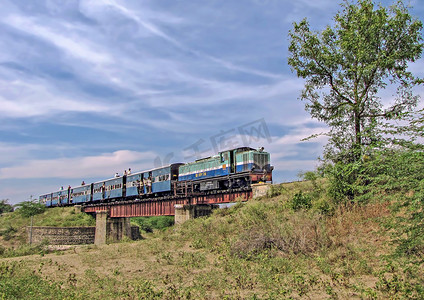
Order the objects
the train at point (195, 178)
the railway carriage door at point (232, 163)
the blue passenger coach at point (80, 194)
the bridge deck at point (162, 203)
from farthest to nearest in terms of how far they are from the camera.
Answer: the blue passenger coach at point (80, 194) → the railway carriage door at point (232, 163) → the train at point (195, 178) → the bridge deck at point (162, 203)

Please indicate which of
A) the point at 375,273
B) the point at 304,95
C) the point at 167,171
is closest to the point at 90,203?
the point at 167,171

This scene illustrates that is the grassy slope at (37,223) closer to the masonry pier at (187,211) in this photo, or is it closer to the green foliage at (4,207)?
the masonry pier at (187,211)

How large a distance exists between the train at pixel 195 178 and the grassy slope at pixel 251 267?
9848 millimetres

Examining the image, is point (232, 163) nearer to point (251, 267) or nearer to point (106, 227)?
point (251, 267)

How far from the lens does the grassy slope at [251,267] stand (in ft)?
27.8

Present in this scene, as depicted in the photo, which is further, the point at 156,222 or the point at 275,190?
the point at 156,222

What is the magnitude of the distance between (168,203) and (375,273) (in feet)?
76.8

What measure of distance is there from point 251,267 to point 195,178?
20.6 m

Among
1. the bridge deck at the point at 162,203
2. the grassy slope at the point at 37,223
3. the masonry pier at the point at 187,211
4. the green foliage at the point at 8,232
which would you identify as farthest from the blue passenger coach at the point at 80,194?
the masonry pier at the point at 187,211

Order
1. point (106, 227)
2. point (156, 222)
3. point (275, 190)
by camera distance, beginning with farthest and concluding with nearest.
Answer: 1. point (156, 222)
2. point (106, 227)
3. point (275, 190)

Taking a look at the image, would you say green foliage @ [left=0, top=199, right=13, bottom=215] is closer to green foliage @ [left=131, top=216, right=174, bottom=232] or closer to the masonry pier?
green foliage @ [left=131, top=216, right=174, bottom=232]

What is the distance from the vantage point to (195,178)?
31.2m

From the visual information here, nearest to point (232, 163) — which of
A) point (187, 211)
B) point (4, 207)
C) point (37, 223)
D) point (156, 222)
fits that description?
point (187, 211)

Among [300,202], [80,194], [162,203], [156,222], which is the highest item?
[80,194]
